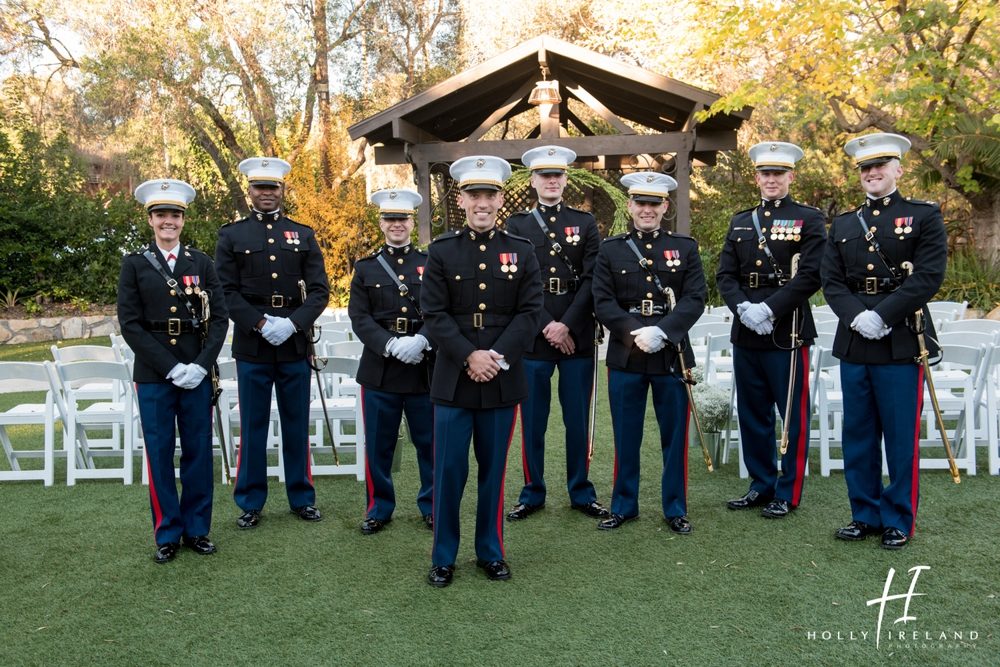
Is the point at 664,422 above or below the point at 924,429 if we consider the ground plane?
above

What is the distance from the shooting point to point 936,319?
26.3 ft

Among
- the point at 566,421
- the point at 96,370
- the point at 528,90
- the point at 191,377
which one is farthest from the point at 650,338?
the point at 528,90

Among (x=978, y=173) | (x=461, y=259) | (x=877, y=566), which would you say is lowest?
(x=877, y=566)

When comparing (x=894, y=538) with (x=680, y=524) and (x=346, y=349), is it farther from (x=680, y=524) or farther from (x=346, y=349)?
(x=346, y=349)

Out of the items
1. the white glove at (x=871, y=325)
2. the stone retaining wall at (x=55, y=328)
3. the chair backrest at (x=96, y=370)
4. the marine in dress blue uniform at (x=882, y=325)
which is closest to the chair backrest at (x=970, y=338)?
the marine in dress blue uniform at (x=882, y=325)

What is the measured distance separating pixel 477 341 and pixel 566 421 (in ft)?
4.02

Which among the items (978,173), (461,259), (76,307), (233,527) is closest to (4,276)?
(76,307)

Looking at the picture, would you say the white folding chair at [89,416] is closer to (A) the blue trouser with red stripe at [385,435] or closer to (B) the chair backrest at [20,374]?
(B) the chair backrest at [20,374]

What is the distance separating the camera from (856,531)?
4270 millimetres

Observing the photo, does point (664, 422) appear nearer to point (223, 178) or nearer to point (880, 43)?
point (880, 43)

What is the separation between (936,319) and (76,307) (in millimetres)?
12073

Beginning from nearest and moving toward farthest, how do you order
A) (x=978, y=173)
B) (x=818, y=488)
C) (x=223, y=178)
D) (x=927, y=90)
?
1. (x=818, y=488)
2. (x=927, y=90)
3. (x=978, y=173)
4. (x=223, y=178)

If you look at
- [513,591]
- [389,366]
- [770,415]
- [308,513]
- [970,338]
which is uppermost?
[389,366]

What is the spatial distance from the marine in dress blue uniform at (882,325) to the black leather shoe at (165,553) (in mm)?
3237
